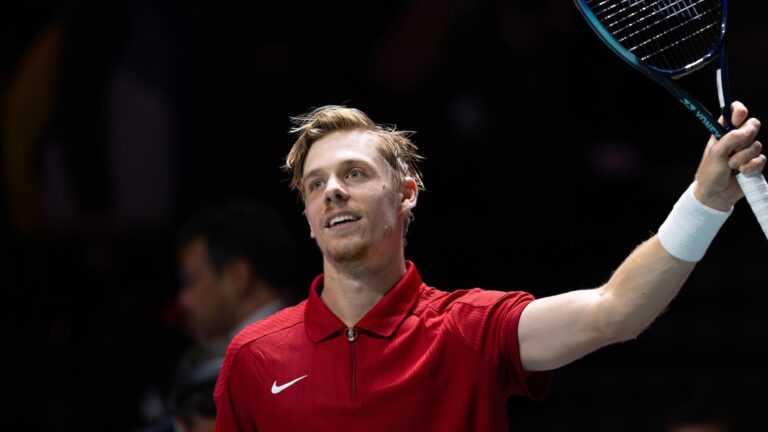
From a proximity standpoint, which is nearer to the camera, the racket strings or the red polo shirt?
the red polo shirt

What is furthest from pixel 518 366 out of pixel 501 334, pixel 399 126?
pixel 399 126

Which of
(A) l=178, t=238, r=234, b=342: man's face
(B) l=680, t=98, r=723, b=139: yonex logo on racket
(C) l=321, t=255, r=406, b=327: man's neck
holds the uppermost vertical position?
(B) l=680, t=98, r=723, b=139: yonex logo on racket

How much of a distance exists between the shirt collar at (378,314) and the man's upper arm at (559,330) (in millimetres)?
350

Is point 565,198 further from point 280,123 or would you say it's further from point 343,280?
point 343,280

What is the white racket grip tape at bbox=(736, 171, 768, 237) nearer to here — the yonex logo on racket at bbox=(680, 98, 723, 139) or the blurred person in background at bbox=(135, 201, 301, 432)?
the yonex logo on racket at bbox=(680, 98, 723, 139)

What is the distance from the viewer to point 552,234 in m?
7.10

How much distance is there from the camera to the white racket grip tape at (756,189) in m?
2.68

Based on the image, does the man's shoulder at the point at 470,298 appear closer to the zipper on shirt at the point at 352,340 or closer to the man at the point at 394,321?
the man at the point at 394,321

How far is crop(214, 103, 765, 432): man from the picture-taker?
277 cm

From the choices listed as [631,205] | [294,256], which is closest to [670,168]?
[631,205]

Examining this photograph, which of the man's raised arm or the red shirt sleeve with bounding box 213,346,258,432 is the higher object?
the man's raised arm

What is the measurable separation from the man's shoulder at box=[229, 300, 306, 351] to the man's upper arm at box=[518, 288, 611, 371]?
66cm

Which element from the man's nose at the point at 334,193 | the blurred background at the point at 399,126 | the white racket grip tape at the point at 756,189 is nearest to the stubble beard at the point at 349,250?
the man's nose at the point at 334,193

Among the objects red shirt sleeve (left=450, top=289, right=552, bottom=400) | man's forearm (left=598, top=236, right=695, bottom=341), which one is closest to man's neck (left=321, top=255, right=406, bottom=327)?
red shirt sleeve (left=450, top=289, right=552, bottom=400)
